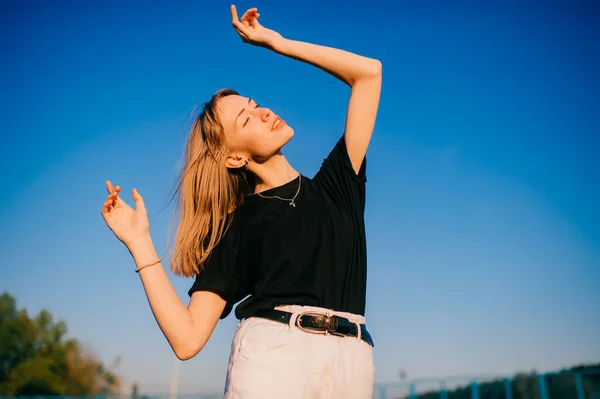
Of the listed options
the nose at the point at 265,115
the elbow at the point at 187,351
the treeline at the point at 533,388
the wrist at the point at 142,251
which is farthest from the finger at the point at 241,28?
the treeline at the point at 533,388

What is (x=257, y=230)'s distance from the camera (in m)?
2.70

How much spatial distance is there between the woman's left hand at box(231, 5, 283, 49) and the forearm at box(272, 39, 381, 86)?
5cm

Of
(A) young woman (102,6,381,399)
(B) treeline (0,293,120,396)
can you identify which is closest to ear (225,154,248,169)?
(A) young woman (102,6,381,399)

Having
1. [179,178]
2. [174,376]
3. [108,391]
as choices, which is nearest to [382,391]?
[179,178]

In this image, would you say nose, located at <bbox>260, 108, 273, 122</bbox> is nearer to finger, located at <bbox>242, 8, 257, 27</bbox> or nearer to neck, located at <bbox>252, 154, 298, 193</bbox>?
neck, located at <bbox>252, 154, 298, 193</bbox>

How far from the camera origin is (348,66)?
2746 millimetres

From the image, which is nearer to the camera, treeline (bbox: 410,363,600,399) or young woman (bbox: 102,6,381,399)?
young woman (bbox: 102,6,381,399)

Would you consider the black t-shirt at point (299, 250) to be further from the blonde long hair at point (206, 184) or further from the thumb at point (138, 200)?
Result: the thumb at point (138, 200)

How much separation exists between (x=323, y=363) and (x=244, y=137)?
4.64ft

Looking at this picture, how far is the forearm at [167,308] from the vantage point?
2.49 meters

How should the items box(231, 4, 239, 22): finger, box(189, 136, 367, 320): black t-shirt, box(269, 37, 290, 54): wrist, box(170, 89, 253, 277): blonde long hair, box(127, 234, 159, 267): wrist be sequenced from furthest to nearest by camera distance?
box(170, 89, 253, 277): blonde long hair < box(231, 4, 239, 22): finger < box(269, 37, 290, 54): wrist < box(127, 234, 159, 267): wrist < box(189, 136, 367, 320): black t-shirt

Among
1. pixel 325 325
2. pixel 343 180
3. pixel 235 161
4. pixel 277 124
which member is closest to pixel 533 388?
pixel 343 180

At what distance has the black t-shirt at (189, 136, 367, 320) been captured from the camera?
245 cm

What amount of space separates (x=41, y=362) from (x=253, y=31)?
163 ft
